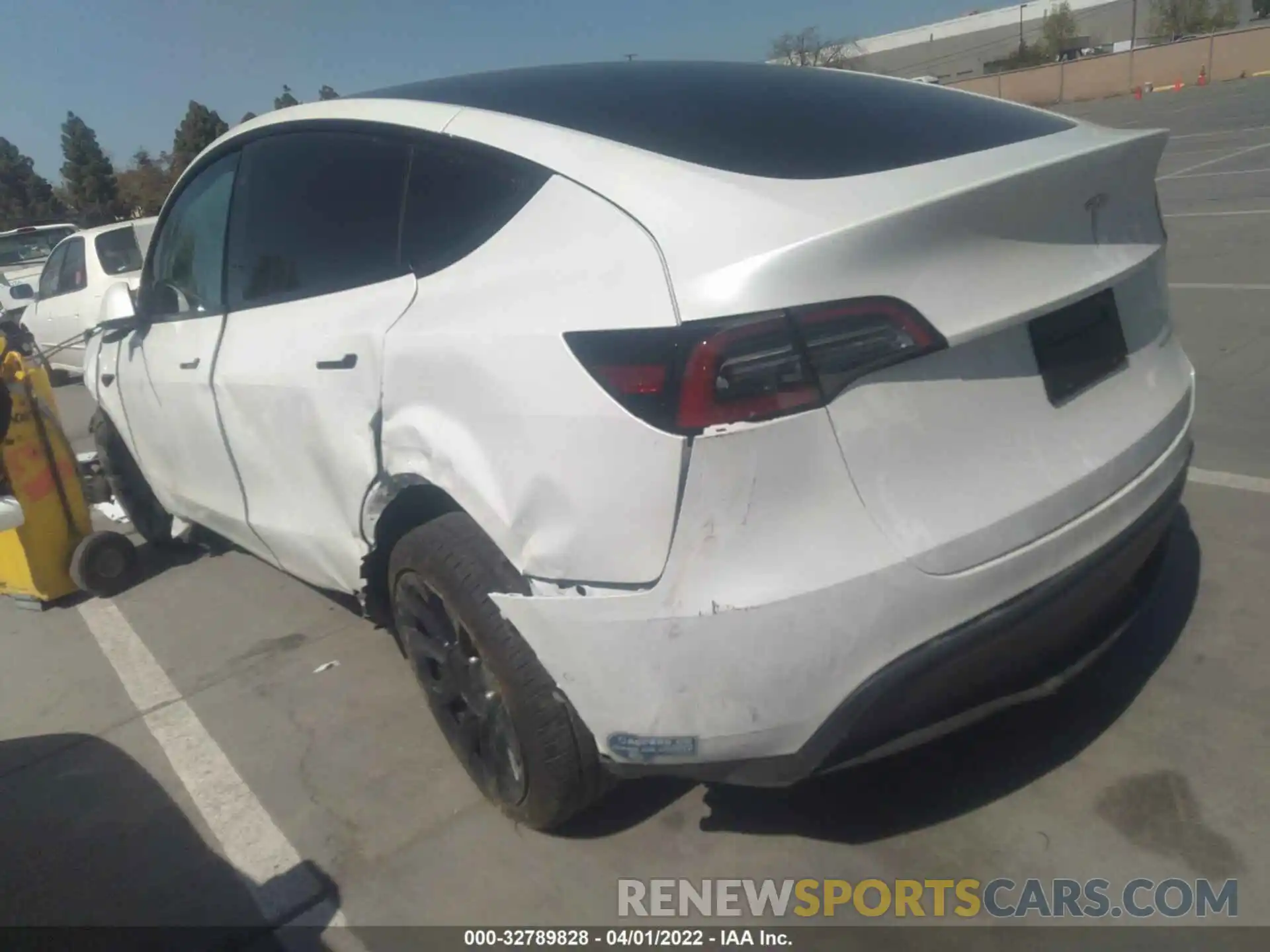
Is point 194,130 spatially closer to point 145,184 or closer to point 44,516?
point 145,184

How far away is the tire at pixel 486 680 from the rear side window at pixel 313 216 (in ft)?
2.53

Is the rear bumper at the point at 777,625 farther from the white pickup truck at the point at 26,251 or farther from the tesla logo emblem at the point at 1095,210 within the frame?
the white pickup truck at the point at 26,251

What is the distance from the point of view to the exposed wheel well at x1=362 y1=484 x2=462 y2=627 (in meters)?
2.54

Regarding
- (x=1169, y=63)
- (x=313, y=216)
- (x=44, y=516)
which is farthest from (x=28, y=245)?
(x=1169, y=63)

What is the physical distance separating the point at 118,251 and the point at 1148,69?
5080 cm

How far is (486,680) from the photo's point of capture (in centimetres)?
250

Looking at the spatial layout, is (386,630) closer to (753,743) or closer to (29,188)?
(753,743)

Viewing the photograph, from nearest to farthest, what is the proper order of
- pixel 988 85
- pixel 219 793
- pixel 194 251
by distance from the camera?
pixel 219 793, pixel 194 251, pixel 988 85

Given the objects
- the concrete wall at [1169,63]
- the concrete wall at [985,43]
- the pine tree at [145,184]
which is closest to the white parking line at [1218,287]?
the pine tree at [145,184]

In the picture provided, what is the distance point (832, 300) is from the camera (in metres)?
1.86

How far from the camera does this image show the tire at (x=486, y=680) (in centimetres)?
223

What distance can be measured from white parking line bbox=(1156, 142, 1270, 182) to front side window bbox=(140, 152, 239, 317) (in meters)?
13.3

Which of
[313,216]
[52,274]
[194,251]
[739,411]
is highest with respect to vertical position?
[313,216]

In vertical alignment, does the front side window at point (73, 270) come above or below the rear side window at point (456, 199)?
below
